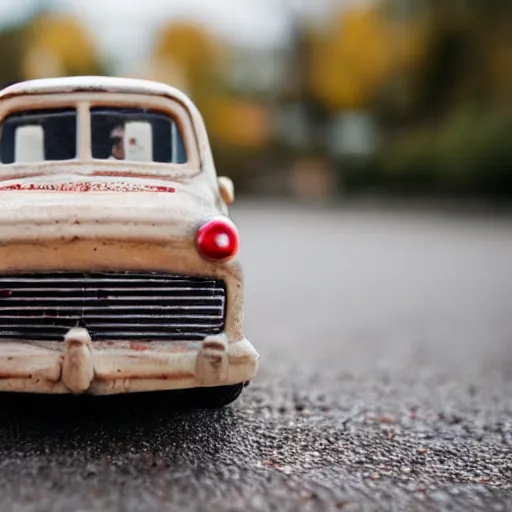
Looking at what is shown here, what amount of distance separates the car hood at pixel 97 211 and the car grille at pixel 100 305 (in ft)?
0.67

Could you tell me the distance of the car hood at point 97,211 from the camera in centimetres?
348

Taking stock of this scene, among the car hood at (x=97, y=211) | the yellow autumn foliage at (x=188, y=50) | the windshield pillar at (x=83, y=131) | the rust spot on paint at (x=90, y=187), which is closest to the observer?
the car hood at (x=97, y=211)

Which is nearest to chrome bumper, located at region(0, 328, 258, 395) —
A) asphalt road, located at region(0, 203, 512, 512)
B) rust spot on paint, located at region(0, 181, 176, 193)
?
asphalt road, located at region(0, 203, 512, 512)

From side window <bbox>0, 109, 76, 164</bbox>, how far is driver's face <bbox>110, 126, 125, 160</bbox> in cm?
23

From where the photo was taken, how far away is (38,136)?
4.54 m

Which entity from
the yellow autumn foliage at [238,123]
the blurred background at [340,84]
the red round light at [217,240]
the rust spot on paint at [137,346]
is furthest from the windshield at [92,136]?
the yellow autumn foliage at [238,123]

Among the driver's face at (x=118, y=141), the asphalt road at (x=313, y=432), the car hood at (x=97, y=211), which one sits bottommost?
the asphalt road at (x=313, y=432)

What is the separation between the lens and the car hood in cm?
348

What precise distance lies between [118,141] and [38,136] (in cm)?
49

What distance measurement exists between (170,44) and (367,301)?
35.2 metres

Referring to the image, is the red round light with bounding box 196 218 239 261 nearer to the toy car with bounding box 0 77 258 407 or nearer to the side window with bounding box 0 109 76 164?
the toy car with bounding box 0 77 258 407

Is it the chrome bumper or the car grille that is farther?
the car grille

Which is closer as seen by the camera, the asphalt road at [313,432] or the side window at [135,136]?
the asphalt road at [313,432]

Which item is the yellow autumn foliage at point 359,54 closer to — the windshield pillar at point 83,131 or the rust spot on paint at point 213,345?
the windshield pillar at point 83,131
